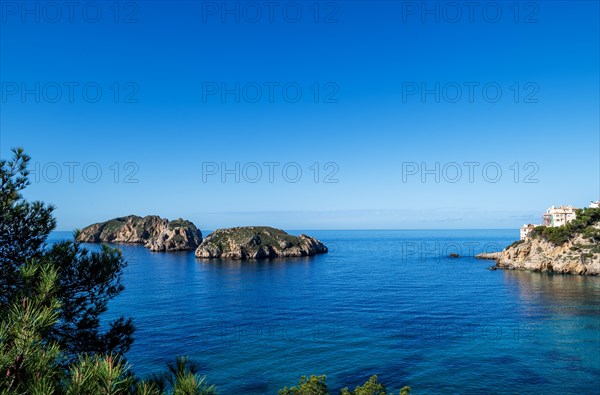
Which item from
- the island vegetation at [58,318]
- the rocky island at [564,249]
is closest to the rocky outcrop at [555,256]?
the rocky island at [564,249]

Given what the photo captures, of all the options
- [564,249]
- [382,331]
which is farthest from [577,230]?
[382,331]

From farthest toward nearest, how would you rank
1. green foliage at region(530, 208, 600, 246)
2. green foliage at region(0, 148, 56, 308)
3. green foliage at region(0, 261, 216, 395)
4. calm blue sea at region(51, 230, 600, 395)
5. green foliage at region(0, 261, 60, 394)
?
green foliage at region(530, 208, 600, 246), calm blue sea at region(51, 230, 600, 395), green foliage at region(0, 148, 56, 308), green foliage at region(0, 261, 60, 394), green foliage at region(0, 261, 216, 395)

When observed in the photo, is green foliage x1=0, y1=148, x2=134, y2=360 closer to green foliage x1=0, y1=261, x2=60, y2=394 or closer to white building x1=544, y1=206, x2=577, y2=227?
green foliage x1=0, y1=261, x2=60, y2=394

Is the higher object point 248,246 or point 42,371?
point 42,371

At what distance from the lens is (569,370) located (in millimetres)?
41125

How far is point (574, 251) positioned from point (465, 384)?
344 feet

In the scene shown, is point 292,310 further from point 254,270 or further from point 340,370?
point 254,270

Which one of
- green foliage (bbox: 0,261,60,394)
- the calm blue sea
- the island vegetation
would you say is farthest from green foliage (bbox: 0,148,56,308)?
the calm blue sea

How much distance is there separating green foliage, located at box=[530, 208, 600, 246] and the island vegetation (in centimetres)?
12398

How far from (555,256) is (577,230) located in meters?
11.1

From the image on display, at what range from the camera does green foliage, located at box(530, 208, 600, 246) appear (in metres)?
112

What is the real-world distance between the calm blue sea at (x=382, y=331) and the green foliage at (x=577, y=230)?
18.4 metres

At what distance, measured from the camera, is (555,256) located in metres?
118

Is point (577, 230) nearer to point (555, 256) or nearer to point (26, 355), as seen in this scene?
point (555, 256)
